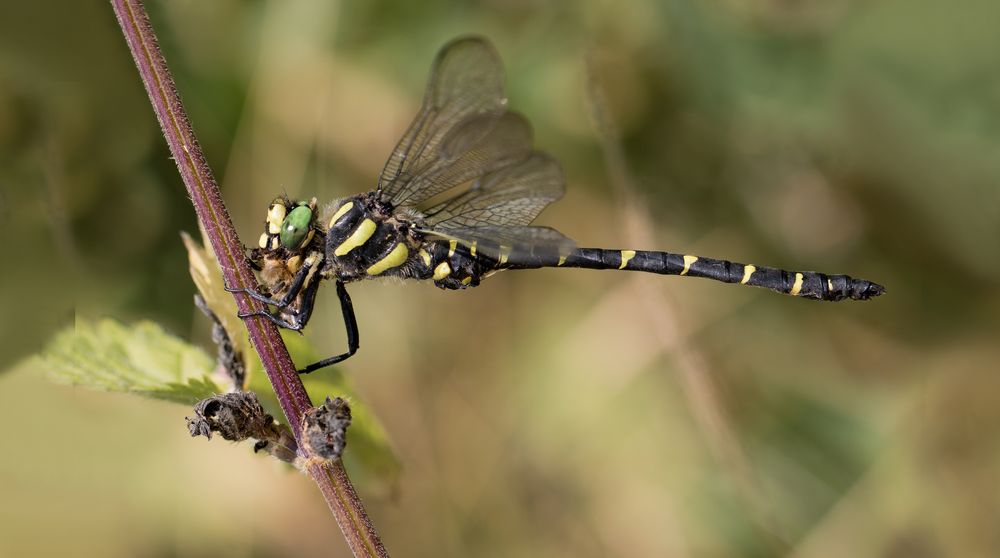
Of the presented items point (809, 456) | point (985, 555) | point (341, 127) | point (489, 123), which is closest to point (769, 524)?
point (809, 456)

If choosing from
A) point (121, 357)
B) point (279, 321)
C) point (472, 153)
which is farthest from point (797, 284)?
point (121, 357)

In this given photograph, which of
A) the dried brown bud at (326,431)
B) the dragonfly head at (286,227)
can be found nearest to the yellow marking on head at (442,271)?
the dragonfly head at (286,227)

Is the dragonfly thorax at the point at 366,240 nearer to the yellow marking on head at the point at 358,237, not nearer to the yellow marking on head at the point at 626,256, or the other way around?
the yellow marking on head at the point at 358,237

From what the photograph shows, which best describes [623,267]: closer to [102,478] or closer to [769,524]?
[769,524]

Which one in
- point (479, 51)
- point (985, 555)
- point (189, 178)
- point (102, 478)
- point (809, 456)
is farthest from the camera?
point (809, 456)

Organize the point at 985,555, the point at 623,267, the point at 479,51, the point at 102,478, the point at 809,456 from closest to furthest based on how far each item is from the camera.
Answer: the point at 479,51 < the point at 623,267 < the point at 102,478 < the point at 985,555 < the point at 809,456
